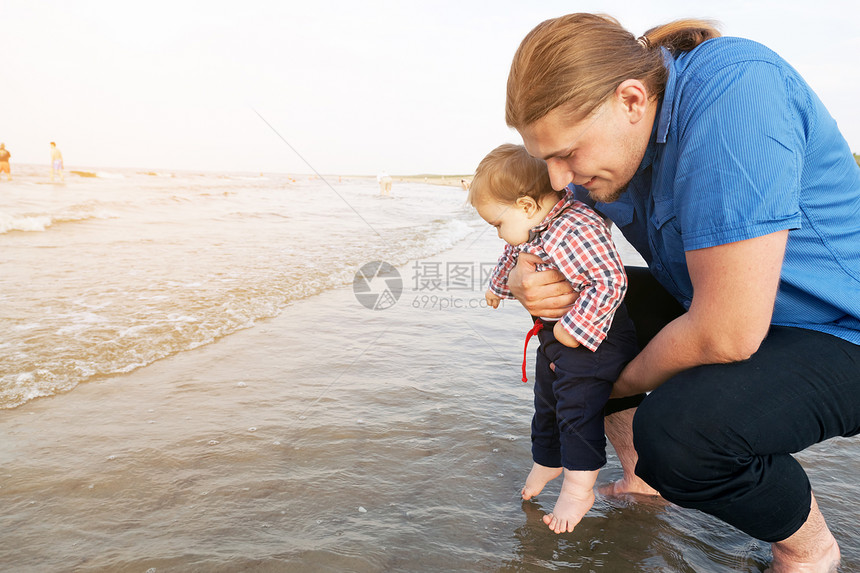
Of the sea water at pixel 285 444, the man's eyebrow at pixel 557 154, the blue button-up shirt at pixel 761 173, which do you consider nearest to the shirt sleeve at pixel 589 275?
the blue button-up shirt at pixel 761 173

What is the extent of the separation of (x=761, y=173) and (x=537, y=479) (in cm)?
120

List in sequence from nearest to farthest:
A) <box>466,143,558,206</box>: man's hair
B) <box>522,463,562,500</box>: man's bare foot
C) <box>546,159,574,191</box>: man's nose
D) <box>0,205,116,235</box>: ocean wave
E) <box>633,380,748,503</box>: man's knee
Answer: <box>633,380,748,503</box>: man's knee, <box>546,159,574,191</box>: man's nose, <box>522,463,562,500</box>: man's bare foot, <box>466,143,558,206</box>: man's hair, <box>0,205,116,235</box>: ocean wave

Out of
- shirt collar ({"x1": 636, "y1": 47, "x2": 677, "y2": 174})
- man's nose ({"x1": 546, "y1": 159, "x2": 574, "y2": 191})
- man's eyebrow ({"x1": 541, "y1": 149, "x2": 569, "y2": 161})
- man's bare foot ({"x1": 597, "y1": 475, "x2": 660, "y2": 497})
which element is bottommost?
man's bare foot ({"x1": 597, "y1": 475, "x2": 660, "y2": 497})

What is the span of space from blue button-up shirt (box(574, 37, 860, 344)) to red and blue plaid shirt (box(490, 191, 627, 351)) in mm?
249

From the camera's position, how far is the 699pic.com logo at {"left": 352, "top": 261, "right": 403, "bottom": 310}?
458 centimetres

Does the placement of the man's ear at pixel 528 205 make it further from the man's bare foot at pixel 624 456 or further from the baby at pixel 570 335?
the man's bare foot at pixel 624 456

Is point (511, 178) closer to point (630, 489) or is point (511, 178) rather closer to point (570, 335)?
point (570, 335)

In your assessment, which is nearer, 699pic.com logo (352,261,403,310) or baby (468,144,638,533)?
baby (468,144,638,533)

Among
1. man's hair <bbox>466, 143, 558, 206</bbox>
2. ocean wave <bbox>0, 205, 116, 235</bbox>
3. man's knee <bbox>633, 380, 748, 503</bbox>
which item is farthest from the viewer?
ocean wave <bbox>0, 205, 116, 235</bbox>

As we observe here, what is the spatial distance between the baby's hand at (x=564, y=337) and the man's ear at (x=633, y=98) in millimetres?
673

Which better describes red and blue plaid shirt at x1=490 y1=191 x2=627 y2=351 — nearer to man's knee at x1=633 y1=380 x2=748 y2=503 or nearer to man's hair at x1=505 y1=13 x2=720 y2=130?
man's knee at x1=633 y1=380 x2=748 y2=503

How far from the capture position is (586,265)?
1836mm
